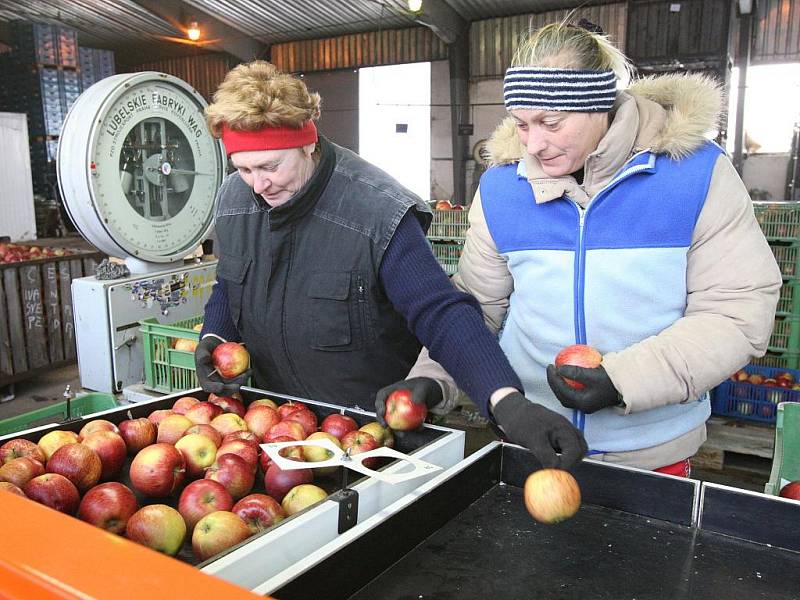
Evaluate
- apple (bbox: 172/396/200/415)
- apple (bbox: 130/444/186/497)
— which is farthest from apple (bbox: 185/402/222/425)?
apple (bbox: 130/444/186/497)

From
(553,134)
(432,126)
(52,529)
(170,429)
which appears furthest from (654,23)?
(52,529)

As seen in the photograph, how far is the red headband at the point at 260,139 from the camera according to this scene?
180 centimetres

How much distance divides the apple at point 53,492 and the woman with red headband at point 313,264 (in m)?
0.59

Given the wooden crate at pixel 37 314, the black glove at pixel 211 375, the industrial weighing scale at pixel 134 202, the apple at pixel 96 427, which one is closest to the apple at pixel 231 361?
the black glove at pixel 211 375

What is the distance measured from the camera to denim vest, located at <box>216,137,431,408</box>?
6.30ft

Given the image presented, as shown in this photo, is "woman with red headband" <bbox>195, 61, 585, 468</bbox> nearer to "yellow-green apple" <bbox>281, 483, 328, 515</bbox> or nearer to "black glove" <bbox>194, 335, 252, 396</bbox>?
"black glove" <bbox>194, 335, 252, 396</bbox>

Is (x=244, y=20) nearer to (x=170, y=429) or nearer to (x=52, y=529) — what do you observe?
(x=170, y=429)

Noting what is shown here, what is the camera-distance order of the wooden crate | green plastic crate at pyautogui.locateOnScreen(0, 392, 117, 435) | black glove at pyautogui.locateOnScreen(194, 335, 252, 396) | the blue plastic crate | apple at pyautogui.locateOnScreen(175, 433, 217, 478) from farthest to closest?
the wooden crate < the blue plastic crate < green plastic crate at pyautogui.locateOnScreen(0, 392, 117, 435) < black glove at pyautogui.locateOnScreen(194, 335, 252, 396) < apple at pyautogui.locateOnScreen(175, 433, 217, 478)

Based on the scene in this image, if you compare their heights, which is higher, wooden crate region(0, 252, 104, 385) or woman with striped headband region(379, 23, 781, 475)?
woman with striped headband region(379, 23, 781, 475)

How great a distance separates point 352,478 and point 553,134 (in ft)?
3.03

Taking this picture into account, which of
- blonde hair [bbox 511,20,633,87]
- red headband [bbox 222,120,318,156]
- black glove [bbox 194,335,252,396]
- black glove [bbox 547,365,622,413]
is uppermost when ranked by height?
blonde hair [bbox 511,20,633,87]

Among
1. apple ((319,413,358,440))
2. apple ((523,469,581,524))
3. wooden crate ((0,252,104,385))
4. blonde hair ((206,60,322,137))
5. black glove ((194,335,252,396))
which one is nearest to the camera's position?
apple ((523,469,581,524))

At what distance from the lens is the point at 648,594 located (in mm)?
1095

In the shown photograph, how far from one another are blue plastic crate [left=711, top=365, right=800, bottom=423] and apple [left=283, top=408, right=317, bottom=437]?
370 centimetres
